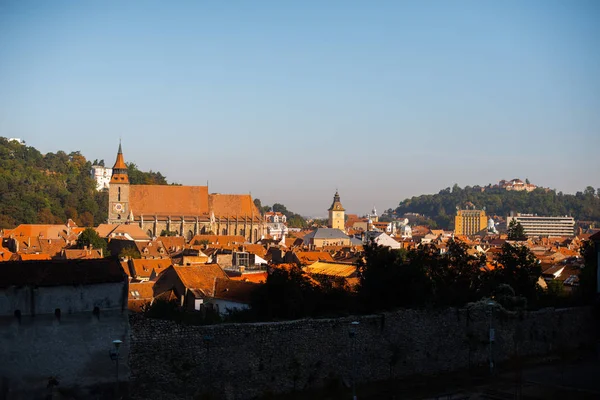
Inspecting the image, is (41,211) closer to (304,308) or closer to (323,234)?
(323,234)

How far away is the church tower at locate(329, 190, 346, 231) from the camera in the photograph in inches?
5967

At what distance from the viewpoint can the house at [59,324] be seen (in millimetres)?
14328

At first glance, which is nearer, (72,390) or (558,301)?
(72,390)

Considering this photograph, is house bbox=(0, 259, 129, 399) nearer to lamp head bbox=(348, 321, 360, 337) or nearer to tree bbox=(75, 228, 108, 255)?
lamp head bbox=(348, 321, 360, 337)

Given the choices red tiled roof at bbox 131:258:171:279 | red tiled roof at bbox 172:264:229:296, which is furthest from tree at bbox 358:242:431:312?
red tiled roof at bbox 131:258:171:279

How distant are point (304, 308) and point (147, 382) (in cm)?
653

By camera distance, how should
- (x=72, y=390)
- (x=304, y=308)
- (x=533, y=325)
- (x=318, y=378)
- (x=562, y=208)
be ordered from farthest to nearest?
(x=562, y=208)
(x=533, y=325)
(x=304, y=308)
(x=318, y=378)
(x=72, y=390)

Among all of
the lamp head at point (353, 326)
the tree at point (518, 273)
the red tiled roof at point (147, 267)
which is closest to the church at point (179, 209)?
the red tiled roof at point (147, 267)

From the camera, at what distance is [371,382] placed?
18.9m

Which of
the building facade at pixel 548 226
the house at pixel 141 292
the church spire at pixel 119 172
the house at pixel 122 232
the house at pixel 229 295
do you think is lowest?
the house at pixel 141 292

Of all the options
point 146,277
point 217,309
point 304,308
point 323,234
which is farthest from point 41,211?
point 304,308

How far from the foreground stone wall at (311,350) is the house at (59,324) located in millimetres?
557

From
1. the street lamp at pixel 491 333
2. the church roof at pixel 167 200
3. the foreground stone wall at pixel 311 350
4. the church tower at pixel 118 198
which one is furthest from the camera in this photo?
the church roof at pixel 167 200

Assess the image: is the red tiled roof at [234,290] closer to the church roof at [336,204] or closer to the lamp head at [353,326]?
the lamp head at [353,326]
